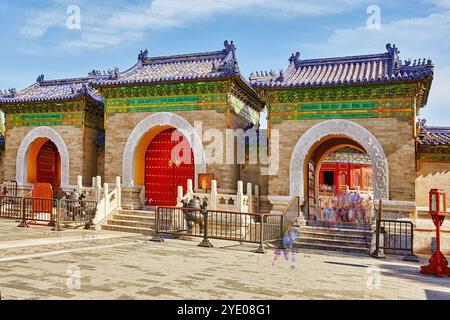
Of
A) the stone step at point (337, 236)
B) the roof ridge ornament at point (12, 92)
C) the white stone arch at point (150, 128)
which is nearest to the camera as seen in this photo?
the stone step at point (337, 236)

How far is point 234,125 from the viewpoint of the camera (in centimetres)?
1525

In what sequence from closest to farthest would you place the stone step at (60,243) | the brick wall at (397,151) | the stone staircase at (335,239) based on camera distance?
the stone step at (60,243), the stone staircase at (335,239), the brick wall at (397,151)

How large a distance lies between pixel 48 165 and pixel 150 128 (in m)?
7.34

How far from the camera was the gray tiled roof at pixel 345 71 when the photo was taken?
41.4 ft

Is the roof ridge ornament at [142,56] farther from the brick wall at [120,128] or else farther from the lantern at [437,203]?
the lantern at [437,203]

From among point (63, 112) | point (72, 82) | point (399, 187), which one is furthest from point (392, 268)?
point (72, 82)

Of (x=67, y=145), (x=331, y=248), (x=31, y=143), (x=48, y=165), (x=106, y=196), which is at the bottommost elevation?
(x=331, y=248)

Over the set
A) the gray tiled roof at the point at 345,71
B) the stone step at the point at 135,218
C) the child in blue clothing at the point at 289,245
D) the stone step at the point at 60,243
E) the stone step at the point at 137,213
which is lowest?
the child in blue clothing at the point at 289,245

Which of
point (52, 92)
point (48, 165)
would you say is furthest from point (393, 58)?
point (48, 165)

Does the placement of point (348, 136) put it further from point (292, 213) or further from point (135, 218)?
point (135, 218)

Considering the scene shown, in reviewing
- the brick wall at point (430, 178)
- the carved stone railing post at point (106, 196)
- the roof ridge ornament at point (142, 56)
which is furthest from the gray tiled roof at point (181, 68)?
the brick wall at point (430, 178)

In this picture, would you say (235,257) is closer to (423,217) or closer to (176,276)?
(176,276)

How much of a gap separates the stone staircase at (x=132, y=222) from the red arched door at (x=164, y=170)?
6.54 feet
